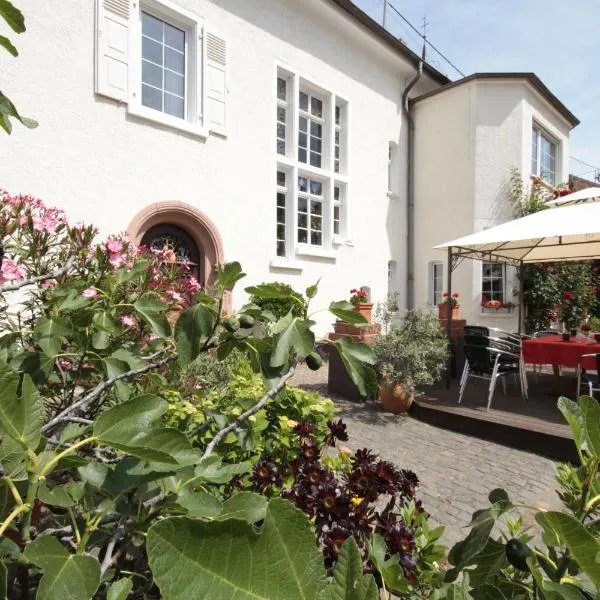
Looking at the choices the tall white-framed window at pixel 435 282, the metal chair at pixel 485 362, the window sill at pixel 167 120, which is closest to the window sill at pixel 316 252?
the window sill at pixel 167 120

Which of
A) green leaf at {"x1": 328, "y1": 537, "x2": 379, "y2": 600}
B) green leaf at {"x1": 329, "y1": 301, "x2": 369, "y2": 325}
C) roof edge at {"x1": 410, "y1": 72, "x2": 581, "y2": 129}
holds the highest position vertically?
roof edge at {"x1": 410, "y1": 72, "x2": 581, "y2": 129}

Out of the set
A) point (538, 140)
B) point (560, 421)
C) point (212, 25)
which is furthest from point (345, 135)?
point (560, 421)

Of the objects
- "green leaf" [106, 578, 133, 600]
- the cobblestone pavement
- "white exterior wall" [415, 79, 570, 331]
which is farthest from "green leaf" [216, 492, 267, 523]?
"white exterior wall" [415, 79, 570, 331]

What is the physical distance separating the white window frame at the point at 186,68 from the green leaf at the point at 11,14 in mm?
7345

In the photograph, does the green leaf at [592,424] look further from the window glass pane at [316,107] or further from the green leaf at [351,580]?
the window glass pane at [316,107]

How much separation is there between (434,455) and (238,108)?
7386 millimetres

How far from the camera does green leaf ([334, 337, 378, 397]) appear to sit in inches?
39.2

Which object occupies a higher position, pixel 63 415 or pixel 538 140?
pixel 538 140

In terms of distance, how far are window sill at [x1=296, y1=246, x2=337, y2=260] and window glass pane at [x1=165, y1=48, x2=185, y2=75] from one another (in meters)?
4.20

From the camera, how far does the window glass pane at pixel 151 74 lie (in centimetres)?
775

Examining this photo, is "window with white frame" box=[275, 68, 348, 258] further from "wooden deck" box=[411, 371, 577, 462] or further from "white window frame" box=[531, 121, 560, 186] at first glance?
"white window frame" box=[531, 121, 560, 186]

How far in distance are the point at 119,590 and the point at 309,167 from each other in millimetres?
10602

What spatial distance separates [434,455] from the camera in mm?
4527

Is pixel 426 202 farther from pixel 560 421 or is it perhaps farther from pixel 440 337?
pixel 560 421
